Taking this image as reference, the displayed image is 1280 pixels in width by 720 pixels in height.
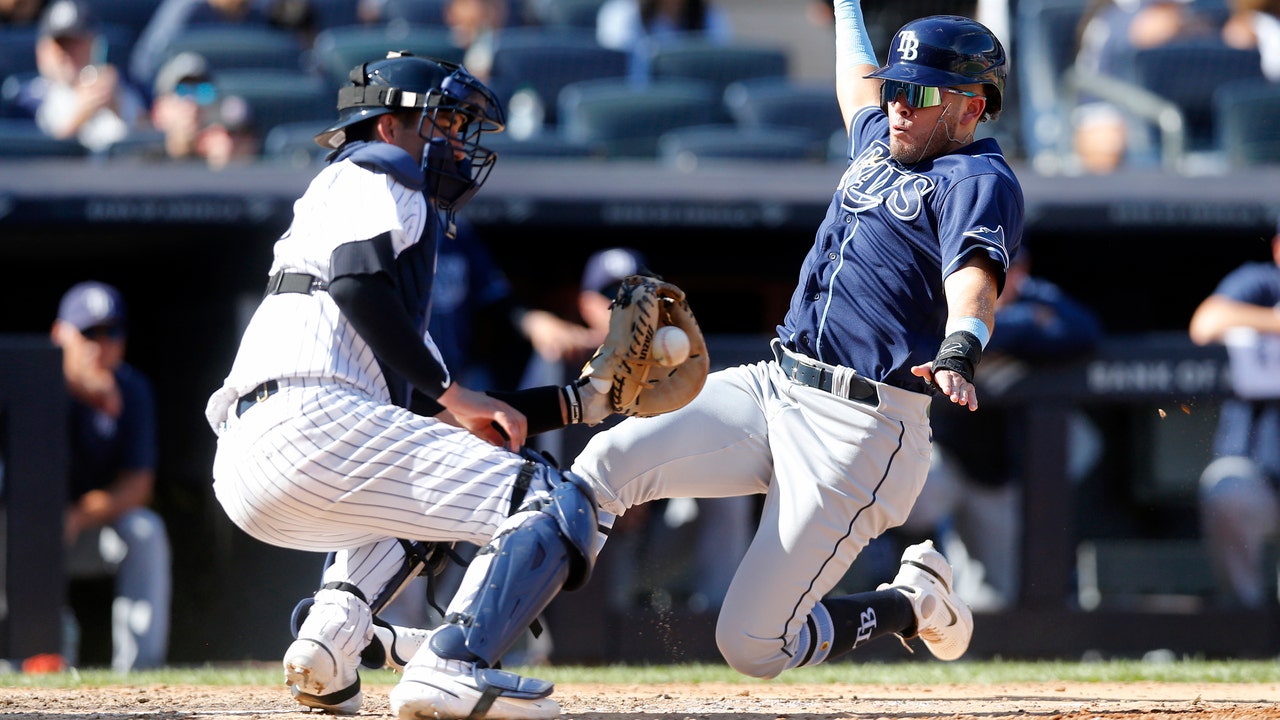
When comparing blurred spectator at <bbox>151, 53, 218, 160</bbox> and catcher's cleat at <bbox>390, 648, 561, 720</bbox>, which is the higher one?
blurred spectator at <bbox>151, 53, 218, 160</bbox>

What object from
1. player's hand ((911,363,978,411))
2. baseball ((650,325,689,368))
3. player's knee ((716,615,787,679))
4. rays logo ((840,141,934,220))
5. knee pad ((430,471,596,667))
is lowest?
player's knee ((716,615,787,679))

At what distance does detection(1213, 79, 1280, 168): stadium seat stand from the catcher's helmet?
4.47 metres

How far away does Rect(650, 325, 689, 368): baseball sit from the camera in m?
3.27

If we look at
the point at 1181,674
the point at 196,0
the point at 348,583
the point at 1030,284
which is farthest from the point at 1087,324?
the point at 196,0

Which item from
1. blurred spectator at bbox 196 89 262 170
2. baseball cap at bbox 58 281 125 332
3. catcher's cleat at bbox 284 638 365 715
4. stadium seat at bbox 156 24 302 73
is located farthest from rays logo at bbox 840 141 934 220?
stadium seat at bbox 156 24 302 73

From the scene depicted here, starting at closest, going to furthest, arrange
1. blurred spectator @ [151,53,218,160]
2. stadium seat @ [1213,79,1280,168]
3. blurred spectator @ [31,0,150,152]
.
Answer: blurred spectator @ [151,53,218,160] < blurred spectator @ [31,0,150,152] < stadium seat @ [1213,79,1280,168]

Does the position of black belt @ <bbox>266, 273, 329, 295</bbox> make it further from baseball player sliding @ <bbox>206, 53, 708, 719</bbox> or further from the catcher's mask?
the catcher's mask

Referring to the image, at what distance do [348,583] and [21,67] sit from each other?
16.6 feet

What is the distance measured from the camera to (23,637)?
18.1 ft

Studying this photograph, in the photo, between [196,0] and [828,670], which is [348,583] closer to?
[828,670]

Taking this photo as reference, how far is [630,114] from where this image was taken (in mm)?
7523

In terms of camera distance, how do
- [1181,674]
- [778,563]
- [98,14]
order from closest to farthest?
[778,563]
[1181,674]
[98,14]

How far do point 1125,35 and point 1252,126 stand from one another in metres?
0.96

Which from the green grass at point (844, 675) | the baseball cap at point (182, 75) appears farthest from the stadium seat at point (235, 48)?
the green grass at point (844, 675)
